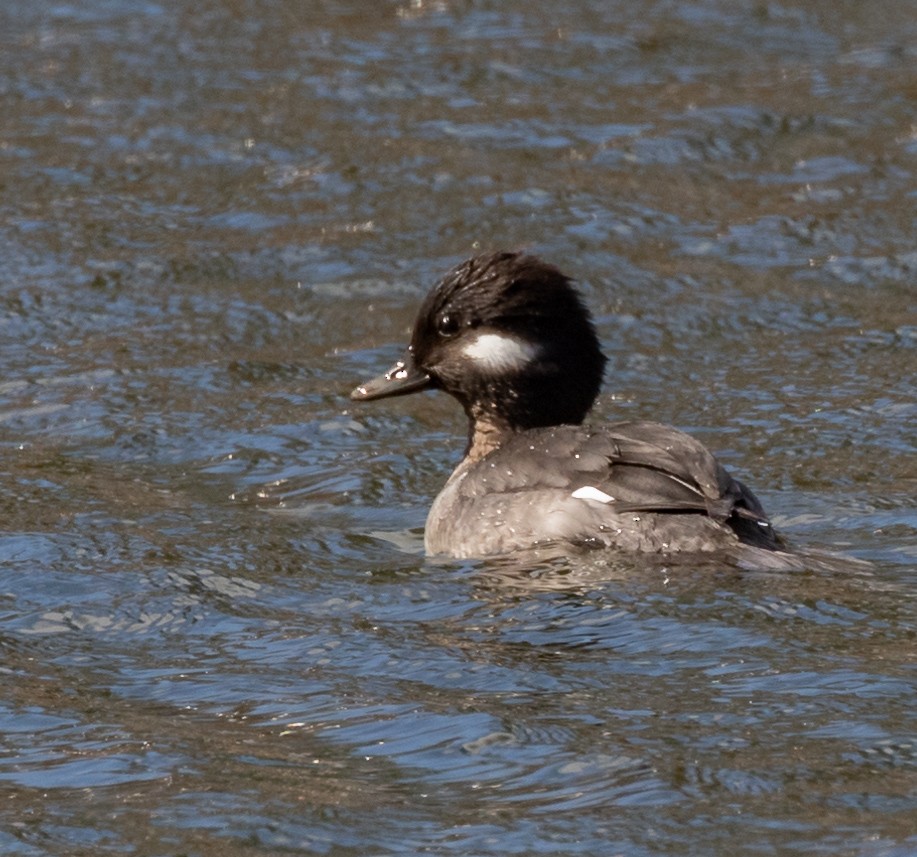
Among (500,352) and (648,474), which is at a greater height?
(500,352)

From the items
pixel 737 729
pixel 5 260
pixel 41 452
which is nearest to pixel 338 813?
pixel 737 729

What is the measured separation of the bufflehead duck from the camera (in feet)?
24.4

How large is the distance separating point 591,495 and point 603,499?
6 cm

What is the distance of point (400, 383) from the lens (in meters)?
8.71

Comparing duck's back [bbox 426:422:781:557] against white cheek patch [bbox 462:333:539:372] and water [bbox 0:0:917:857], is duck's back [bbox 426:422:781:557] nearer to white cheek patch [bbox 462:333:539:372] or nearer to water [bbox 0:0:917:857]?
water [bbox 0:0:917:857]

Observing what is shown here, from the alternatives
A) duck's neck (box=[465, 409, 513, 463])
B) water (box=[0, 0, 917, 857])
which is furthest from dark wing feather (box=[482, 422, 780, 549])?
duck's neck (box=[465, 409, 513, 463])

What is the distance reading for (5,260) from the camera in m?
12.3

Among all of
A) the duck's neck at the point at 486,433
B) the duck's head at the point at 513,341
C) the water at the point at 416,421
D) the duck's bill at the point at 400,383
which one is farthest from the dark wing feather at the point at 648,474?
the duck's bill at the point at 400,383

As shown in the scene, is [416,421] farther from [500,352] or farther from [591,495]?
[591,495]

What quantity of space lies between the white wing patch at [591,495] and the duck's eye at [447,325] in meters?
1.09

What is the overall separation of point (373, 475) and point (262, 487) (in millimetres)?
527

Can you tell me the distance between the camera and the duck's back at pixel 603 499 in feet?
24.2

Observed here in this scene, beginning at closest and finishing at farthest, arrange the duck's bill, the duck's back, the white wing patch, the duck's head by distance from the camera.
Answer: the duck's back → the white wing patch → the duck's head → the duck's bill

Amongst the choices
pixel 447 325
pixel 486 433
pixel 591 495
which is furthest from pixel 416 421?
pixel 591 495
